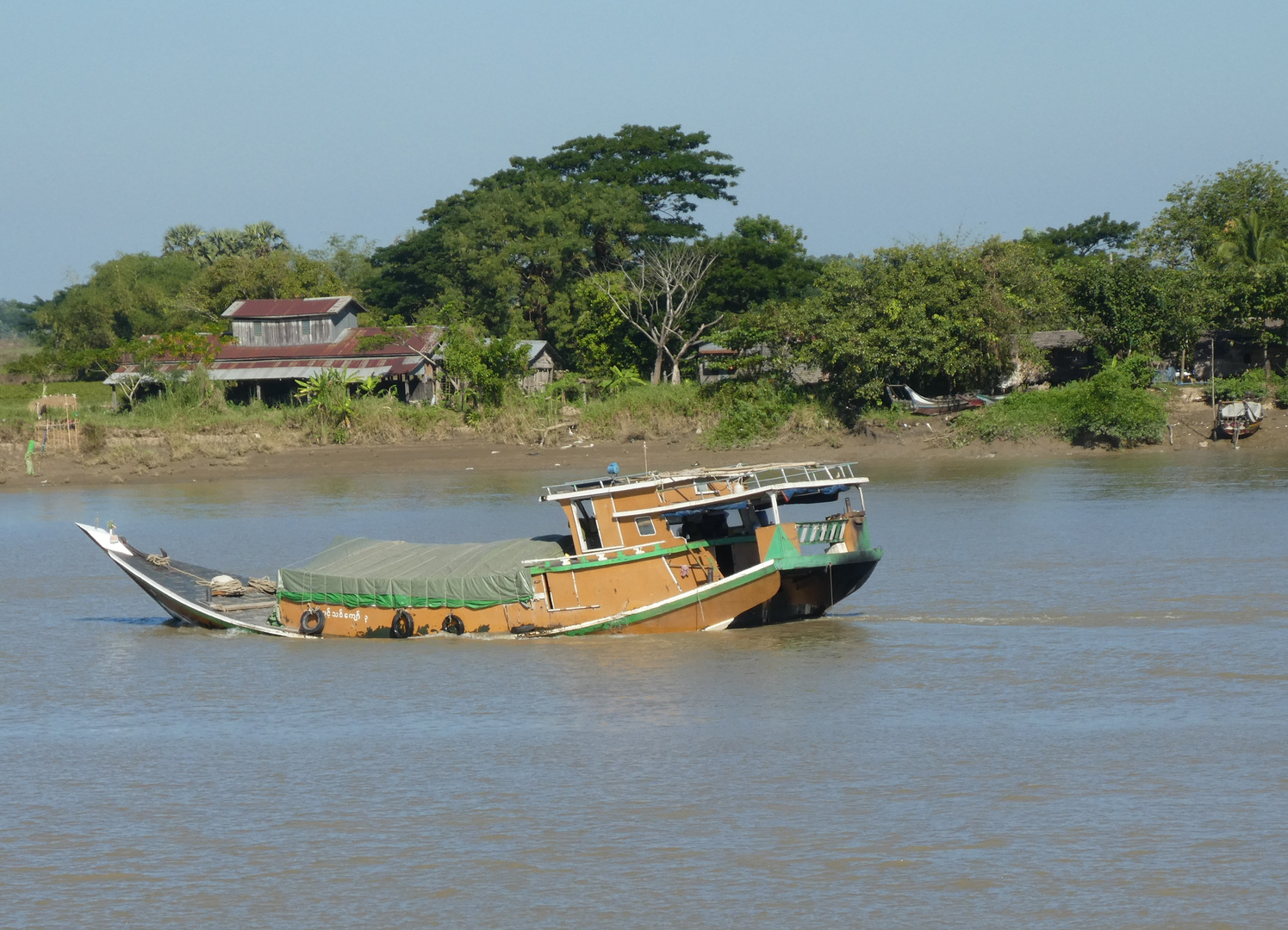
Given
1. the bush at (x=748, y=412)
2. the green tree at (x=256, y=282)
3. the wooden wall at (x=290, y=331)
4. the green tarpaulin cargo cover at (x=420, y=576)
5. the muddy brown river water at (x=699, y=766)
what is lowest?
the muddy brown river water at (x=699, y=766)

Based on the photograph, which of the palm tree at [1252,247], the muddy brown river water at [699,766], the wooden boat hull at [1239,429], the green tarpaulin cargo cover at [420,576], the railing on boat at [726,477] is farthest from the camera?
the palm tree at [1252,247]

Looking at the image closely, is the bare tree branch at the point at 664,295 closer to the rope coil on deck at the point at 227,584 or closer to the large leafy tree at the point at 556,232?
the large leafy tree at the point at 556,232

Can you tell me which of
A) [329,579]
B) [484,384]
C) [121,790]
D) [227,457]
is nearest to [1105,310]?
[484,384]

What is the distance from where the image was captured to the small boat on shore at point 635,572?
69.6ft

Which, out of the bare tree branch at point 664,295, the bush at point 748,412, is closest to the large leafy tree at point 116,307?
the bare tree branch at point 664,295

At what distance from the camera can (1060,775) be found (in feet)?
46.3

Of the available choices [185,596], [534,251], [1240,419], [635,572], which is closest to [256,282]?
[534,251]

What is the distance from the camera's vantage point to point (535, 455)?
49.2m

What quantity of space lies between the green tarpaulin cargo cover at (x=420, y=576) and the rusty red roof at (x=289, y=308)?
128 feet

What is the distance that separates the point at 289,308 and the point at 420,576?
41.8 metres

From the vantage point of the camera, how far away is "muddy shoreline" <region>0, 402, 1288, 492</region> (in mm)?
45312

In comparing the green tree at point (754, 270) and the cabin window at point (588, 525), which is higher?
the green tree at point (754, 270)

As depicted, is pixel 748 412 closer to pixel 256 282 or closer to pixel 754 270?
pixel 754 270

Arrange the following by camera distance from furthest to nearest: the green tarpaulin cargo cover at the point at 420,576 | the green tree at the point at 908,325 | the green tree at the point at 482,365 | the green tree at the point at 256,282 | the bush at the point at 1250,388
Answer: the green tree at the point at 256,282 → the green tree at the point at 482,365 → the green tree at the point at 908,325 → the bush at the point at 1250,388 → the green tarpaulin cargo cover at the point at 420,576
